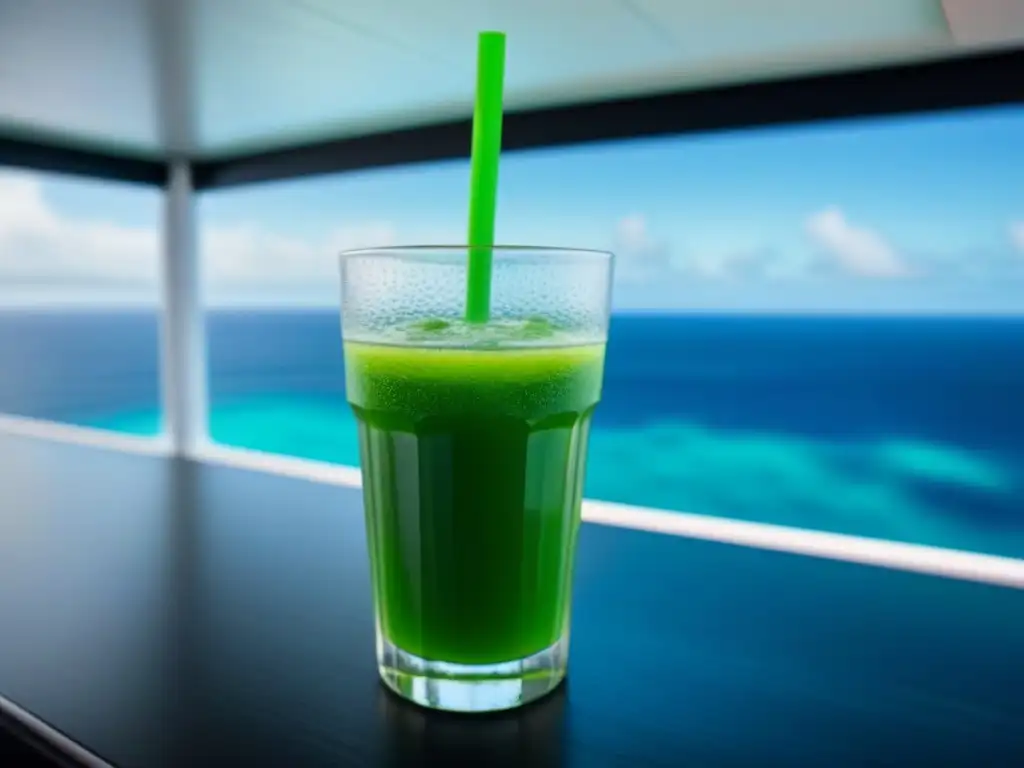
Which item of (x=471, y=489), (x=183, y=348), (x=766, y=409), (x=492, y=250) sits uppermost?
(x=492, y=250)

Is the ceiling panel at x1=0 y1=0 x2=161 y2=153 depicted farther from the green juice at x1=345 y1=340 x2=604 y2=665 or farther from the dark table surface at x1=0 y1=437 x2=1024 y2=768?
the green juice at x1=345 y1=340 x2=604 y2=665

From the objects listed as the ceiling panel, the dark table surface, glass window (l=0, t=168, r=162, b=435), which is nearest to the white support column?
the ceiling panel

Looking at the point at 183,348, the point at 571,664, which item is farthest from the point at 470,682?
the point at 183,348

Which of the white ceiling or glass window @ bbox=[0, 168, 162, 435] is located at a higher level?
the white ceiling

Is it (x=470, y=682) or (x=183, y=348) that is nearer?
(x=470, y=682)

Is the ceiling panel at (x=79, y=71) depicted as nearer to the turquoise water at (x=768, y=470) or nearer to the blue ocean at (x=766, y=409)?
the blue ocean at (x=766, y=409)

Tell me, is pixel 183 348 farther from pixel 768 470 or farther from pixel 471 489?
pixel 768 470

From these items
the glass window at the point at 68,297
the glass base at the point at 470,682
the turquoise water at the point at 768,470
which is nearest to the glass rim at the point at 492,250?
the glass base at the point at 470,682
